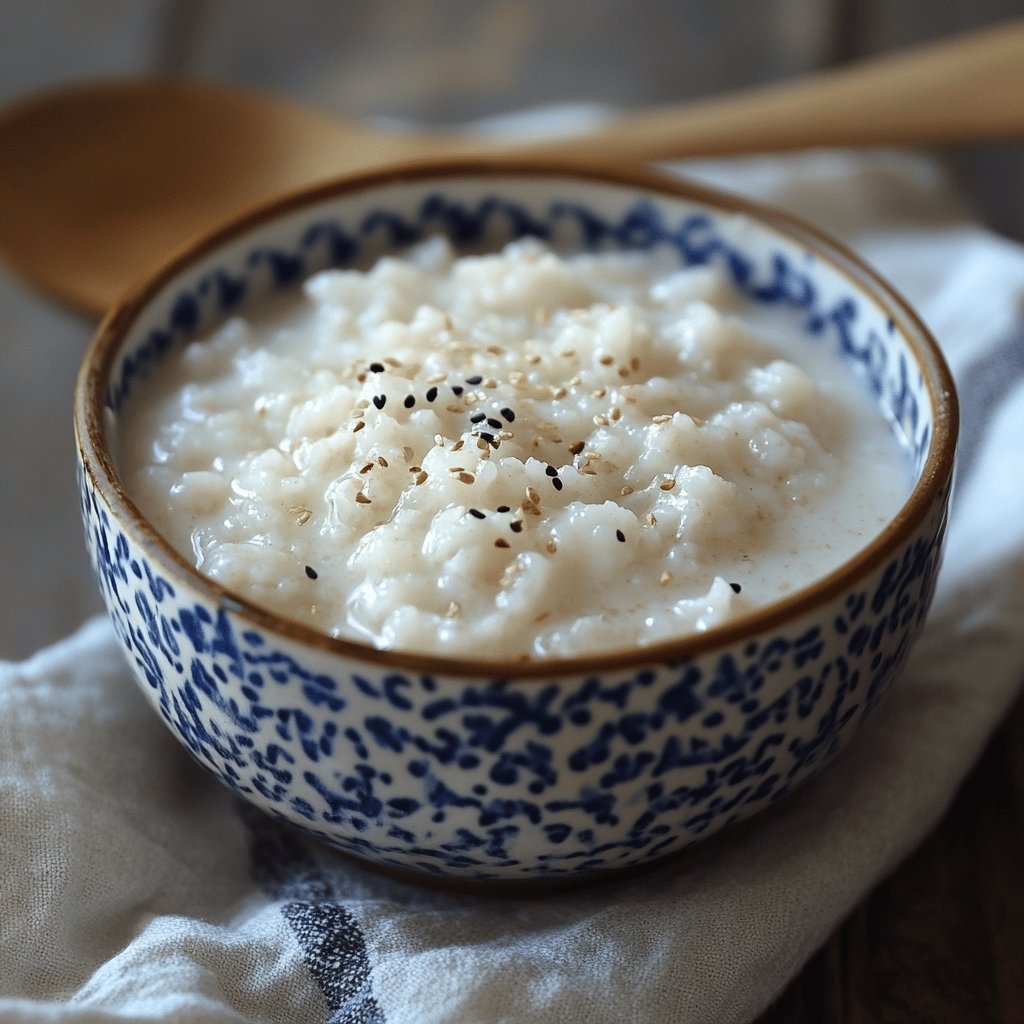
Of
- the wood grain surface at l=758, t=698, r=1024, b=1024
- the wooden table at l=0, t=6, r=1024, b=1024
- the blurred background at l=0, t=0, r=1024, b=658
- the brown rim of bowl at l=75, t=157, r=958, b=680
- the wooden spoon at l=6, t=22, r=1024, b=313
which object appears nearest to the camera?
the brown rim of bowl at l=75, t=157, r=958, b=680

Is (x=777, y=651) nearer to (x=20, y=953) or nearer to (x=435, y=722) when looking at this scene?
(x=435, y=722)

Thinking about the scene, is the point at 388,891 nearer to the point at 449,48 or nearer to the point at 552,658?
the point at 552,658

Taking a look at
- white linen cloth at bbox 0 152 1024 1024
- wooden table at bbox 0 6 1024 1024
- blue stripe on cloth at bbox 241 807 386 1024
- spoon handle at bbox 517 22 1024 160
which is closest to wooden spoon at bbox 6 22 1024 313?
spoon handle at bbox 517 22 1024 160

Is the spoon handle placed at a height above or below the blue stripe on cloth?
above

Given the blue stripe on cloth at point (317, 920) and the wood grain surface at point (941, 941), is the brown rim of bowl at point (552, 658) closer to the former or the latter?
the blue stripe on cloth at point (317, 920)

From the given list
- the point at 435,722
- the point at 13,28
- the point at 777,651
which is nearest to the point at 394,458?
the point at 435,722

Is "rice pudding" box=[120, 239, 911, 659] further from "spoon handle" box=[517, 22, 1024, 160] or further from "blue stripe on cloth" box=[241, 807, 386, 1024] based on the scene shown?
"spoon handle" box=[517, 22, 1024, 160]

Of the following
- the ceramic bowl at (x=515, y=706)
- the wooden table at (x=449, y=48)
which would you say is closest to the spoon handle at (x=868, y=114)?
the wooden table at (x=449, y=48)
